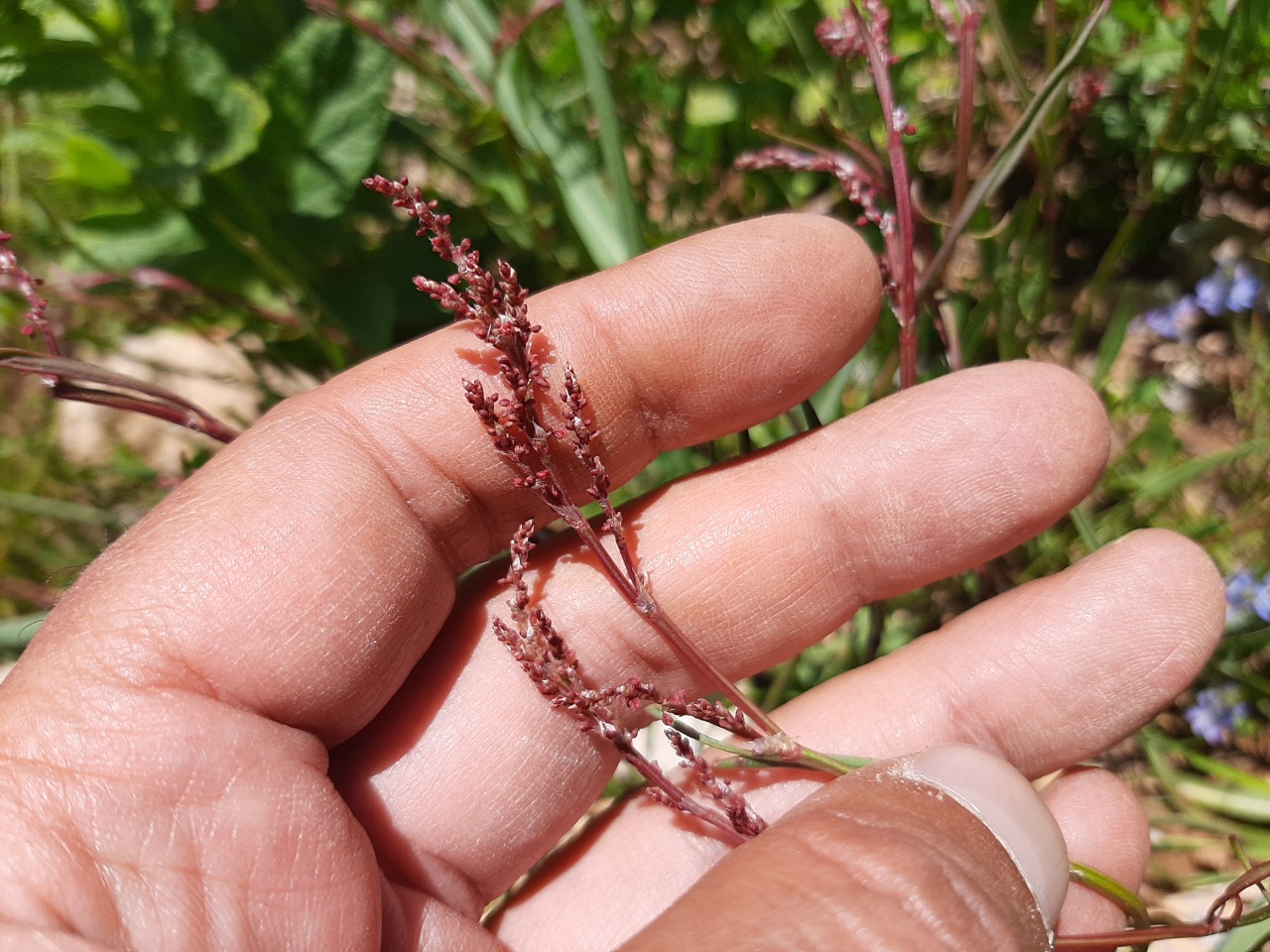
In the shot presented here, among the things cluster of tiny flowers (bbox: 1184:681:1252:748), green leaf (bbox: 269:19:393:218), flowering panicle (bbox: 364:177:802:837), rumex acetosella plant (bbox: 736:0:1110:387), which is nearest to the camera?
flowering panicle (bbox: 364:177:802:837)

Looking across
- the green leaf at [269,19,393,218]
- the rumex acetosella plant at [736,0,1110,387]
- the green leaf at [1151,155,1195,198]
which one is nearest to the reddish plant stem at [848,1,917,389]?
the rumex acetosella plant at [736,0,1110,387]

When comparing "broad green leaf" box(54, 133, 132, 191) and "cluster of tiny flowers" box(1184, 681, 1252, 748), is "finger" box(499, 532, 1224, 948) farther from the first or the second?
"broad green leaf" box(54, 133, 132, 191)

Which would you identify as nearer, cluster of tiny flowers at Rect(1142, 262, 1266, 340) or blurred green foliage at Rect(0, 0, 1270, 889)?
blurred green foliage at Rect(0, 0, 1270, 889)

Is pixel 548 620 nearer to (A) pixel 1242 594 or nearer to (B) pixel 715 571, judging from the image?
(B) pixel 715 571

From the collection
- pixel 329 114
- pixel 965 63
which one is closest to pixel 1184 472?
pixel 965 63

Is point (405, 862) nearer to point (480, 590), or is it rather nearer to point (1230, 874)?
point (480, 590)

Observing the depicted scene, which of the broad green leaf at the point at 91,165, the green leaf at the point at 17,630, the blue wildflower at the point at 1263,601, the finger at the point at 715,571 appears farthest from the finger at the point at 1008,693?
the broad green leaf at the point at 91,165

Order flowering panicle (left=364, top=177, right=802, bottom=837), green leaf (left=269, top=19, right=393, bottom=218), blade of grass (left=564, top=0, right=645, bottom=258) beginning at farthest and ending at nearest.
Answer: green leaf (left=269, top=19, right=393, bottom=218) → blade of grass (left=564, top=0, right=645, bottom=258) → flowering panicle (left=364, top=177, right=802, bottom=837)

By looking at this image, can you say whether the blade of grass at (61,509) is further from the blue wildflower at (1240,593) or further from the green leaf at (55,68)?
the blue wildflower at (1240,593)

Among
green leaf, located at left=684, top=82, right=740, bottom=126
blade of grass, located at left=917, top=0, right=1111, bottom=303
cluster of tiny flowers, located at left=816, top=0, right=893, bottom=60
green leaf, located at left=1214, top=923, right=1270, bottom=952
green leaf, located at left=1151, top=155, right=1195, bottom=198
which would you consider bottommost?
green leaf, located at left=1214, top=923, right=1270, bottom=952
